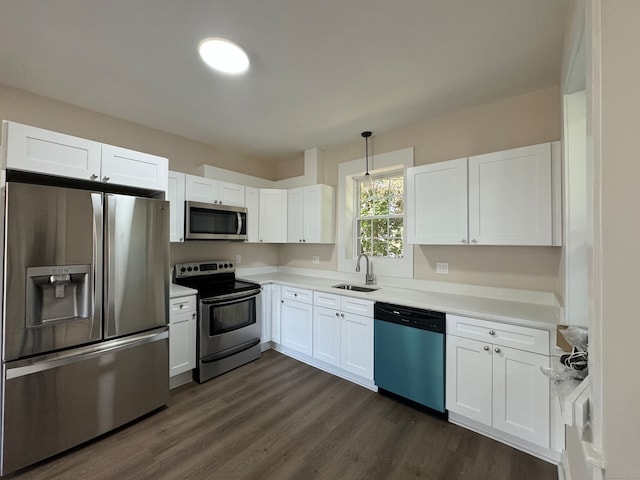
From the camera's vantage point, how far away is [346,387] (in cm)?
263

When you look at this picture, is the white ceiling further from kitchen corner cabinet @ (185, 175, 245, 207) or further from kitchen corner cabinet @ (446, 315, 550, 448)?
kitchen corner cabinet @ (446, 315, 550, 448)

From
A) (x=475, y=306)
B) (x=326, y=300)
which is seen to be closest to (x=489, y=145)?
(x=475, y=306)

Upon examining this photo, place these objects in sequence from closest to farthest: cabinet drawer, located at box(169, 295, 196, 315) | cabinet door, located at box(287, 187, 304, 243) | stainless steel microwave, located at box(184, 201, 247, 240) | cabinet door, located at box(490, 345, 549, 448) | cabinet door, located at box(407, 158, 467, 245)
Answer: cabinet door, located at box(490, 345, 549, 448) < cabinet door, located at box(407, 158, 467, 245) < cabinet drawer, located at box(169, 295, 196, 315) < stainless steel microwave, located at box(184, 201, 247, 240) < cabinet door, located at box(287, 187, 304, 243)

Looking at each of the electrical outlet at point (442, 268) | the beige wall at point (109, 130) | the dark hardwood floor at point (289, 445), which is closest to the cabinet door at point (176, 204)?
the beige wall at point (109, 130)

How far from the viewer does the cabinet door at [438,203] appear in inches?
90.6

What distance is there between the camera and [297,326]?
3.15 meters

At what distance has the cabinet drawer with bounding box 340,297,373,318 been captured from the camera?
2.53 metres

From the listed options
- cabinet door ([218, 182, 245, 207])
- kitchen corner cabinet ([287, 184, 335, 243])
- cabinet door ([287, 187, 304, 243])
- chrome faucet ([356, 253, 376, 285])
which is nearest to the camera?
chrome faucet ([356, 253, 376, 285])

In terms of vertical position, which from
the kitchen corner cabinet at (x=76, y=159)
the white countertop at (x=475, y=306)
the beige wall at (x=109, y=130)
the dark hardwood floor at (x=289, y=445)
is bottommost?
the dark hardwood floor at (x=289, y=445)

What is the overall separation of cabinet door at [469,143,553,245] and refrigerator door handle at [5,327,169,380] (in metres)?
2.82

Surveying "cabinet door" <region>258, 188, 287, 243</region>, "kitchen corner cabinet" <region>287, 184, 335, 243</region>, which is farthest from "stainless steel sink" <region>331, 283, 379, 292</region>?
"cabinet door" <region>258, 188, 287, 243</region>

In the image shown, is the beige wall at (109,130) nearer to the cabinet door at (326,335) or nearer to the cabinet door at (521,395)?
the cabinet door at (326,335)

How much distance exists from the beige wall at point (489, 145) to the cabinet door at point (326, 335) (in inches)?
40.4

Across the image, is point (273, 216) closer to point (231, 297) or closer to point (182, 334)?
point (231, 297)
